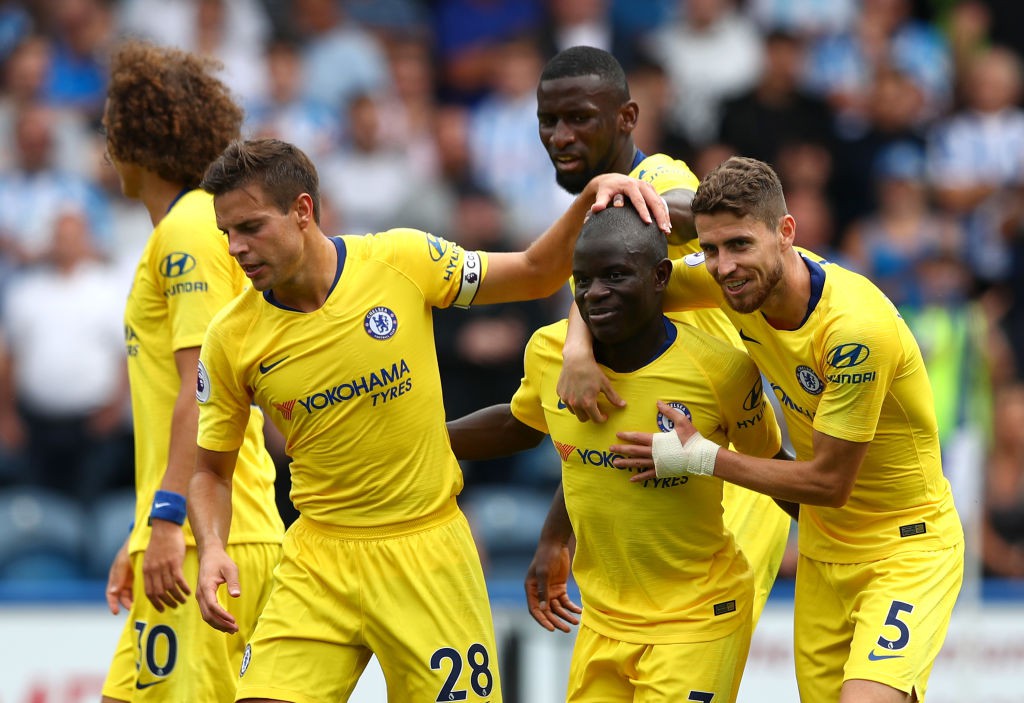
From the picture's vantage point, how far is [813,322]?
540 centimetres

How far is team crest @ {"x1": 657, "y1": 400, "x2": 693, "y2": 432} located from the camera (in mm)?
5383

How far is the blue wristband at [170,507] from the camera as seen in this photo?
5832mm

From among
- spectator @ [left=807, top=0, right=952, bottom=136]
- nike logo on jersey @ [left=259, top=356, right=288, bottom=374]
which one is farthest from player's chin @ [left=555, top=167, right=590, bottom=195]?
spectator @ [left=807, top=0, right=952, bottom=136]

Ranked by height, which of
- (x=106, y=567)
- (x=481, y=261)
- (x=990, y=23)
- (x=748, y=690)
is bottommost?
(x=748, y=690)

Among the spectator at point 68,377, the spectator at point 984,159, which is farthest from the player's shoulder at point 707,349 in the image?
the spectator at point 984,159

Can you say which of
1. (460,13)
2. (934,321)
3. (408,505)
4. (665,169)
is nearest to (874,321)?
(665,169)

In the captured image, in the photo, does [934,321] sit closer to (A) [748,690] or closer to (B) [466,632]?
(A) [748,690]

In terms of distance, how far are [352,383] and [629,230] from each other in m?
1.11

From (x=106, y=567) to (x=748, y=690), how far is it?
176 inches

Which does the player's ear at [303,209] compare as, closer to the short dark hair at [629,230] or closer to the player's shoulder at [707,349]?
the short dark hair at [629,230]

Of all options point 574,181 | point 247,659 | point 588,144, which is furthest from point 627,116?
point 247,659

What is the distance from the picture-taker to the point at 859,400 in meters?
5.30

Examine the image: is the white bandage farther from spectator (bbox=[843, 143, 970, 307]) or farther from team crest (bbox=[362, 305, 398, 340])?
spectator (bbox=[843, 143, 970, 307])

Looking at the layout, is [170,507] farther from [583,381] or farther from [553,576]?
[583,381]
